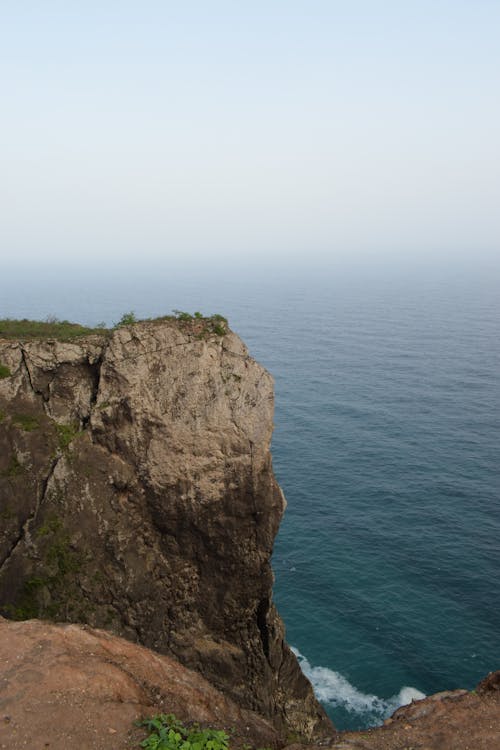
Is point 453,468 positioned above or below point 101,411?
below

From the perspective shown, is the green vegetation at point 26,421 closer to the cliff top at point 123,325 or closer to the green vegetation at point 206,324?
the cliff top at point 123,325

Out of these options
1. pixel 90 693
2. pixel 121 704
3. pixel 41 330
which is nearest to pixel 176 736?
pixel 121 704

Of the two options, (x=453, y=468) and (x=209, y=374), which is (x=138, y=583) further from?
(x=453, y=468)

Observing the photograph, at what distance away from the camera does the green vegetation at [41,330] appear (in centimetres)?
2637

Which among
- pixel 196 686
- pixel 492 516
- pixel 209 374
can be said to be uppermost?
pixel 209 374

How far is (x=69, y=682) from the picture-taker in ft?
52.8

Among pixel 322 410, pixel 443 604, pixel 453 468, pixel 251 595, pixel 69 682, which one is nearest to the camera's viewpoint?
pixel 69 682

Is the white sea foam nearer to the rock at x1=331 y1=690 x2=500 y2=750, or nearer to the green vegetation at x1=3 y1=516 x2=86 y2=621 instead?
the rock at x1=331 y1=690 x2=500 y2=750

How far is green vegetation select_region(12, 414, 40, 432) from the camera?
24297mm

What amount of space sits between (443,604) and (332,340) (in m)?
96.8

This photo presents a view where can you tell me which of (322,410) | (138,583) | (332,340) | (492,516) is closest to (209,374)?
(138,583)

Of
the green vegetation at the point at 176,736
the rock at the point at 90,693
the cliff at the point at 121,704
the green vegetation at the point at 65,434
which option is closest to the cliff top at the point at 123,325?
the green vegetation at the point at 65,434

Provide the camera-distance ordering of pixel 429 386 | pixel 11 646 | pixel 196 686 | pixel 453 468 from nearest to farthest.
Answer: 1. pixel 11 646
2. pixel 196 686
3. pixel 453 468
4. pixel 429 386

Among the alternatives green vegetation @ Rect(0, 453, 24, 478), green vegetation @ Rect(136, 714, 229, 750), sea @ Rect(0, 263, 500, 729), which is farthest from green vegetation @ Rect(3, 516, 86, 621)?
sea @ Rect(0, 263, 500, 729)
